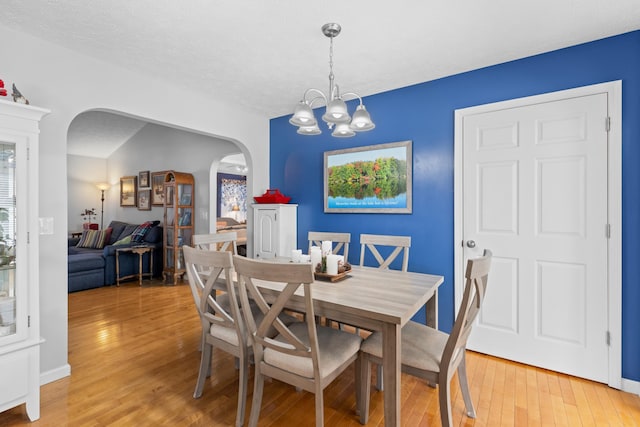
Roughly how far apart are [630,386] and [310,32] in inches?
130

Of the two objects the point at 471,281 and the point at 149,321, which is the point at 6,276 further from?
the point at 471,281

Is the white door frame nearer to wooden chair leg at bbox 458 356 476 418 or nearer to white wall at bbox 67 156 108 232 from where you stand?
wooden chair leg at bbox 458 356 476 418

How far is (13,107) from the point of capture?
5.74 ft

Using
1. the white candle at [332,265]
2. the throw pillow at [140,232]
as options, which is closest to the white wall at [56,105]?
the white candle at [332,265]

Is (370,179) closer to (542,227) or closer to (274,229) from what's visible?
(274,229)

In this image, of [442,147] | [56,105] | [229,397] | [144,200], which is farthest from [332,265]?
[144,200]

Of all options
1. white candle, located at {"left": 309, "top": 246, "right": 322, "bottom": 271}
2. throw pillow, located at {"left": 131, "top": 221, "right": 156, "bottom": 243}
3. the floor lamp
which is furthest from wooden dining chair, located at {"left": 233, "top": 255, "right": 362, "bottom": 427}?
the floor lamp

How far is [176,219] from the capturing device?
5156 millimetres

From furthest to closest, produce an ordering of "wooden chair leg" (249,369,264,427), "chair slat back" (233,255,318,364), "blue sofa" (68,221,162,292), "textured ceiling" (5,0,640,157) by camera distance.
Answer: "blue sofa" (68,221,162,292), "textured ceiling" (5,0,640,157), "wooden chair leg" (249,369,264,427), "chair slat back" (233,255,318,364)

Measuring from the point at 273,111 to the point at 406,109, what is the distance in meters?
1.67

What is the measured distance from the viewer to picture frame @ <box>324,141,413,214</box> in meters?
3.07

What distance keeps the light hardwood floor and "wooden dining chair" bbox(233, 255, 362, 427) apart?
1.38 ft

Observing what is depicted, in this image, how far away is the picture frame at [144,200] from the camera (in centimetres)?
600

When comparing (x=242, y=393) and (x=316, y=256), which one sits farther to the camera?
(x=316, y=256)
